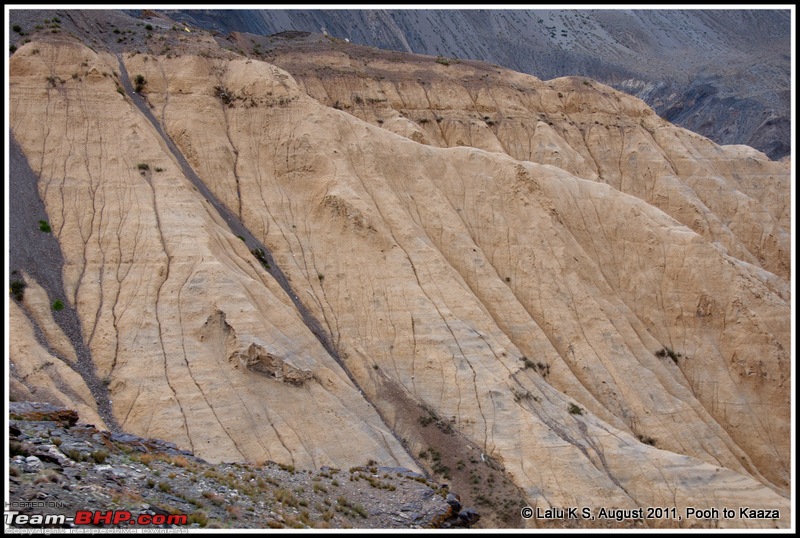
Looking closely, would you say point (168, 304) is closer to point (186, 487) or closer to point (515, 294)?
point (186, 487)

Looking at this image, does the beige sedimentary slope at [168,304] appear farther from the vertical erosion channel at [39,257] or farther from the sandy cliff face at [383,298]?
the vertical erosion channel at [39,257]

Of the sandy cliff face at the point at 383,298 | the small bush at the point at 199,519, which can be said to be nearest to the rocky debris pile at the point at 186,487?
the small bush at the point at 199,519

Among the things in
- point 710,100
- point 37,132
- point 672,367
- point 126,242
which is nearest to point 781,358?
point 672,367

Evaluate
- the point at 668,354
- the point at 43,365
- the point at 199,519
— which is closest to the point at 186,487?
the point at 199,519

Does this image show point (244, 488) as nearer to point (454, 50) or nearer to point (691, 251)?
point (691, 251)

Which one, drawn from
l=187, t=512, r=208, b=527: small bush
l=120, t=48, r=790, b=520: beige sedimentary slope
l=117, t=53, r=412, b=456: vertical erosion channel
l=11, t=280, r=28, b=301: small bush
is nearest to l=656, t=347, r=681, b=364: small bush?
l=120, t=48, r=790, b=520: beige sedimentary slope
